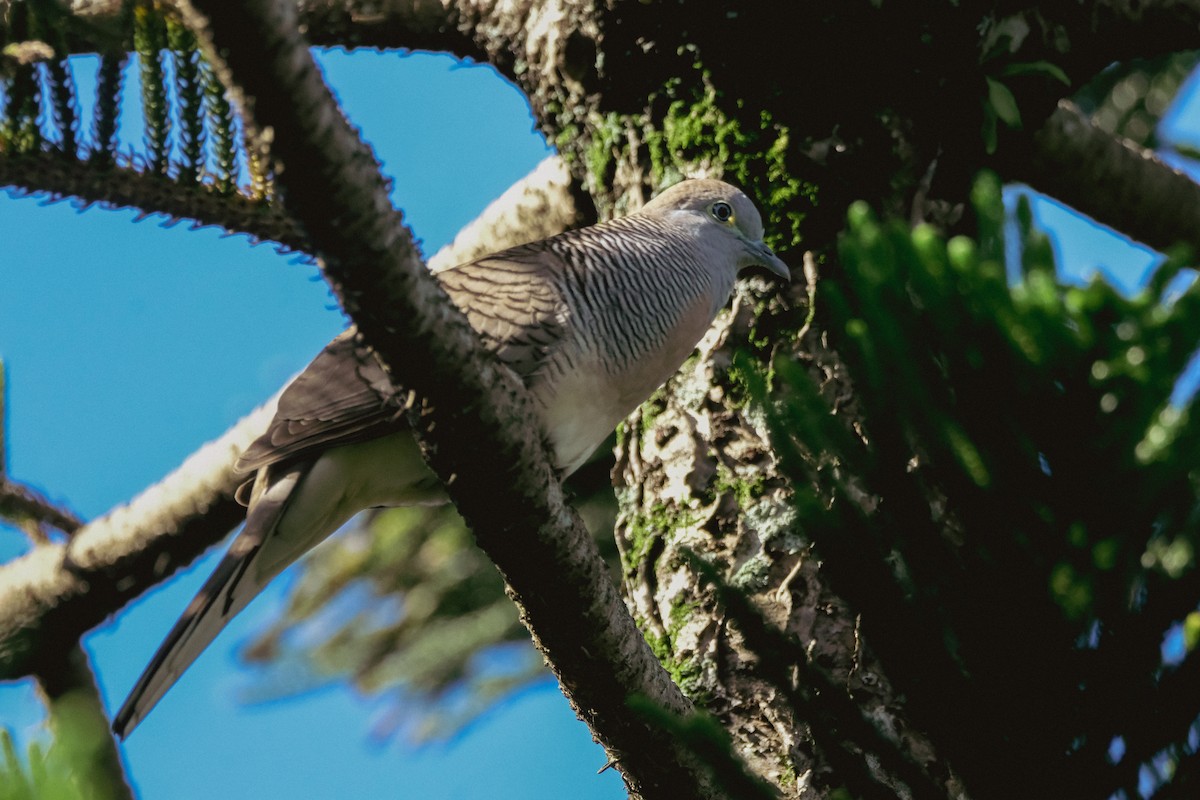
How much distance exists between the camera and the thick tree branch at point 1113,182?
411cm

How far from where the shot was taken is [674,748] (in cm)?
230

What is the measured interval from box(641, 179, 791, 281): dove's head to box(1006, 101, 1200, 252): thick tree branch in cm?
118

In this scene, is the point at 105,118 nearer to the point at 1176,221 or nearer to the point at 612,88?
the point at 612,88

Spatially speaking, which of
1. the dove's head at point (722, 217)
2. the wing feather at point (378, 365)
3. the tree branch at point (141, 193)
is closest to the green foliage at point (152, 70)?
the tree branch at point (141, 193)

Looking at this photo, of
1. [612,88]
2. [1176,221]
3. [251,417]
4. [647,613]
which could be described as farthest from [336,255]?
[1176,221]

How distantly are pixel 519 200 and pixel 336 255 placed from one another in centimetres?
258

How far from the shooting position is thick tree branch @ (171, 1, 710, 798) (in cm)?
160

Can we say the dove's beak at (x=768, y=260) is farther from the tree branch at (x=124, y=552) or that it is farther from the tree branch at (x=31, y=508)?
the tree branch at (x=31, y=508)

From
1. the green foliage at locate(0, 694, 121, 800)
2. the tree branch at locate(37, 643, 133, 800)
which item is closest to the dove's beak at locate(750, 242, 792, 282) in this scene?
the tree branch at locate(37, 643, 133, 800)

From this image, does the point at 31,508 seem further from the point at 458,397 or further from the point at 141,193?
the point at 458,397

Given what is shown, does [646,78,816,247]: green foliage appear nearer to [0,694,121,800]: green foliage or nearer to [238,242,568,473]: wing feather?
[238,242,568,473]: wing feather

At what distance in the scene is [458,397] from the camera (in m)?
2.04

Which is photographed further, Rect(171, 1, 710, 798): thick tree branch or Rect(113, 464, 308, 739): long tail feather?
Rect(113, 464, 308, 739): long tail feather

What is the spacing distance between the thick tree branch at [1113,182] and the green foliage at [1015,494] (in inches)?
118
